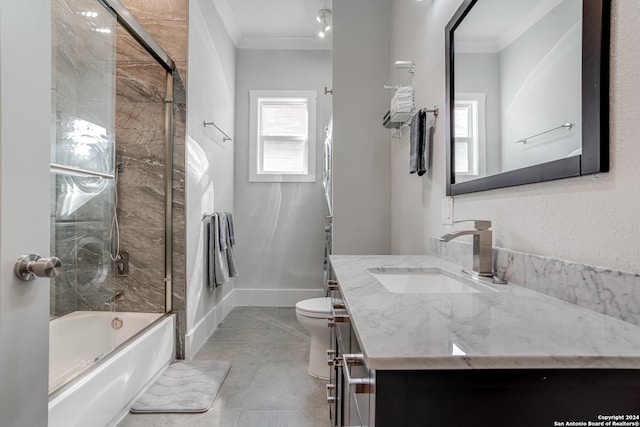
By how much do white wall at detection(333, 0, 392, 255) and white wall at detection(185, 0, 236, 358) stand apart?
40.5 inches

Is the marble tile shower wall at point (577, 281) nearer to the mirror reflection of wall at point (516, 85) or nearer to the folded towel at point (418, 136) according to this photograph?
the mirror reflection of wall at point (516, 85)

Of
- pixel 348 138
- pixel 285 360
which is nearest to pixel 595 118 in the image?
pixel 348 138

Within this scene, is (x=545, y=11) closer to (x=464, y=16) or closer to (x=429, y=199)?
(x=464, y=16)

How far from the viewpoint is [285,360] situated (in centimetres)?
232

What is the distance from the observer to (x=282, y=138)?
3699 millimetres

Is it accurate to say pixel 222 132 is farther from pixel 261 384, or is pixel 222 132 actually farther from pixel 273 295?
pixel 261 384

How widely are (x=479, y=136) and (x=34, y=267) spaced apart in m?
1.39

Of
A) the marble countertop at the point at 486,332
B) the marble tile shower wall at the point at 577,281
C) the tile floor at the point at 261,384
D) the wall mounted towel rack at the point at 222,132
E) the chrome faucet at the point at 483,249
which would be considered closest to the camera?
the marble countertop at the point at 486,332

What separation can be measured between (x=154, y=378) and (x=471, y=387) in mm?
2063

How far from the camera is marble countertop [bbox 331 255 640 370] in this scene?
453 mm

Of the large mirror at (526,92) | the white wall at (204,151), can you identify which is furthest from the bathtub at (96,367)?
the large mirror at (526,92)

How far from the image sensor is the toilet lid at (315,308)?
6.57 ft

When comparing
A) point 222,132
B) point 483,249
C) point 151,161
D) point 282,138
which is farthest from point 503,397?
point 282,138

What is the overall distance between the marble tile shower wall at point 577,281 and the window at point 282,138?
282cm
